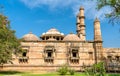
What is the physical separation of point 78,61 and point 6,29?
42.1 ft

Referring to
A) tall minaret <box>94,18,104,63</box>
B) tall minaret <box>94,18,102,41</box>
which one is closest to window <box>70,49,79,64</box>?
tall minaret <box>94,18,104,63</box>

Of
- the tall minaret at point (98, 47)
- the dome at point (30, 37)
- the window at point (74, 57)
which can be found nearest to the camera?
the tall minaret at point (98, 47)

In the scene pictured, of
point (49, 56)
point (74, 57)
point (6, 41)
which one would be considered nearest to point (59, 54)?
point (49, 56)

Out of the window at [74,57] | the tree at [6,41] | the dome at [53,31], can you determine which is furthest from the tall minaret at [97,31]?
the tree at [6,41]

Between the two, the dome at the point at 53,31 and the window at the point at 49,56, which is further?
the dome at the point at 53,31

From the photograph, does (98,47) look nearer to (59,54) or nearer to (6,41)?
(59,54)

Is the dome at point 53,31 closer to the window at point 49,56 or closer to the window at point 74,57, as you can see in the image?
the window at point 49,56

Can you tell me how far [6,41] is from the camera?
104 ft

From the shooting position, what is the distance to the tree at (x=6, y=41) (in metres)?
30.3

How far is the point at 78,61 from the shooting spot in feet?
128

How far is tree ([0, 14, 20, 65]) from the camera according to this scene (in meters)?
30.3

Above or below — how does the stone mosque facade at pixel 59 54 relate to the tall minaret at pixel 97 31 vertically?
below

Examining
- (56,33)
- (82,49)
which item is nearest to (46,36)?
(56,33)

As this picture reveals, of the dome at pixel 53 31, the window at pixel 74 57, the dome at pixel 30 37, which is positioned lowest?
the window at pixel 74 57
